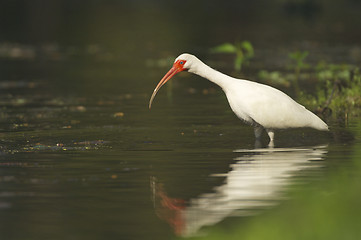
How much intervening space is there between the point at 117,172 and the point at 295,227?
3.73 meters

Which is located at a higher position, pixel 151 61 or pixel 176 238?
pixel 151 61

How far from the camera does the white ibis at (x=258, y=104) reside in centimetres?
1380

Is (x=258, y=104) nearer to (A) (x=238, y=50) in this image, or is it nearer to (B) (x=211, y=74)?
(B) (x=211, y=74)

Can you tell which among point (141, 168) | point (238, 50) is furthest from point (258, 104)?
point (238, 50)

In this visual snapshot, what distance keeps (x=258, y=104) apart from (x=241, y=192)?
325cm

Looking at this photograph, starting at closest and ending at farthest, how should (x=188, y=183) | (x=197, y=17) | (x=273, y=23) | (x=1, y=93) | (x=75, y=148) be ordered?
(x=188, y=183) < (x=75, y=148) < (x=1, y=93) < (x=273, y=23) < (x=197, y=17)

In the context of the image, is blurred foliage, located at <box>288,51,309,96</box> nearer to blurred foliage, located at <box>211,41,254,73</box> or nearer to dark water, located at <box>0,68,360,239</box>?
blurred foliage, located at <box>211,41,254,73</box>

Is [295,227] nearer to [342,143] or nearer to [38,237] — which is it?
[38,237]

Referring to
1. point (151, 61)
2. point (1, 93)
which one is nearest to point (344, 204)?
point (1, 93)

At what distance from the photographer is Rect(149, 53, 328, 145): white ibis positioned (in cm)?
1380

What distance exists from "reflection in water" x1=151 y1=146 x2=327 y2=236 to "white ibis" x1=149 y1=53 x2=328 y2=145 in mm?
610

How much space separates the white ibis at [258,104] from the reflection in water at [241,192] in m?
0.61

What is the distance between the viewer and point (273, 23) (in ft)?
144

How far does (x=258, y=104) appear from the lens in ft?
45.3
